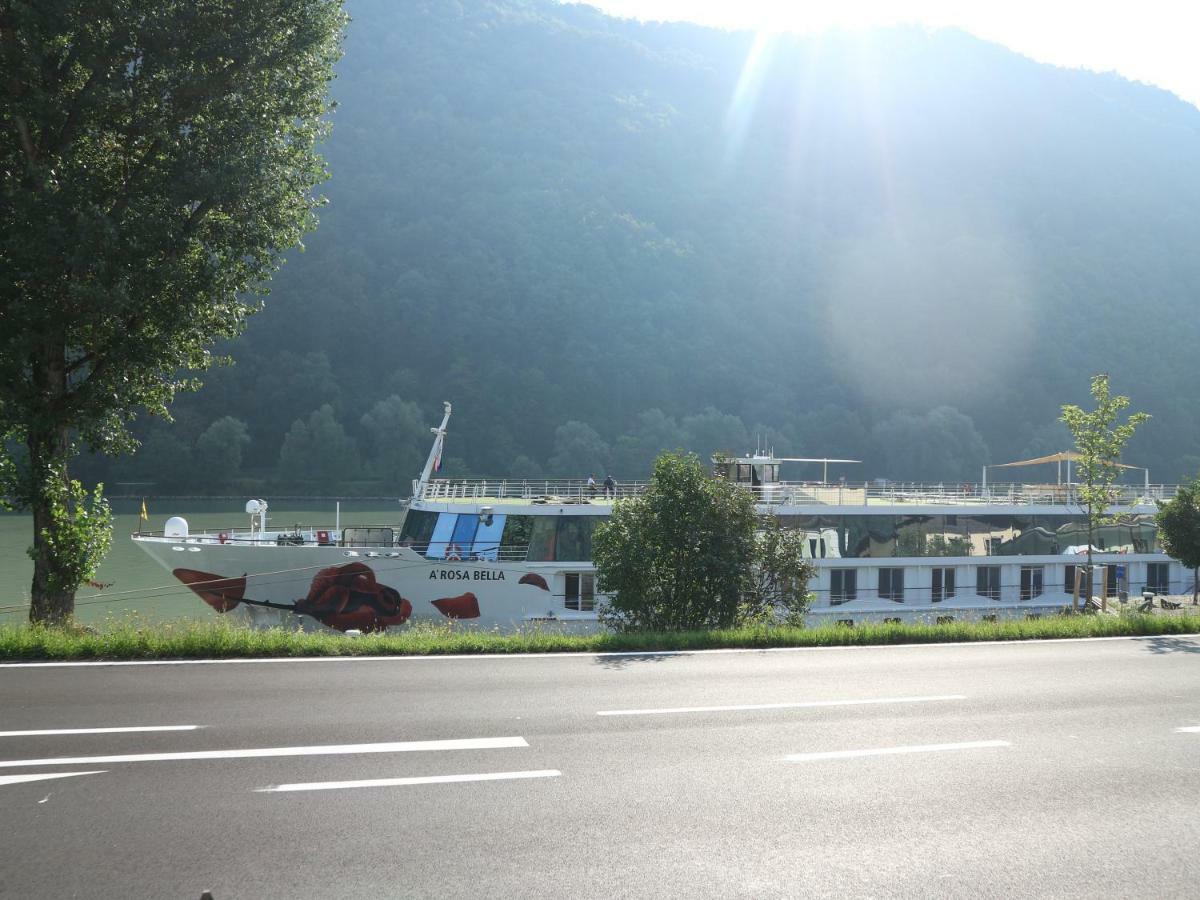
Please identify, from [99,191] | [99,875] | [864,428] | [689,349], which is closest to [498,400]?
[689,349]

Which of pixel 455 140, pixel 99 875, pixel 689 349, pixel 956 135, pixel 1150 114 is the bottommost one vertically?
pixel 99 875

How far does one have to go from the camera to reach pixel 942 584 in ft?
87.4

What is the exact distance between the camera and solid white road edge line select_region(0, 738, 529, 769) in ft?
20.1

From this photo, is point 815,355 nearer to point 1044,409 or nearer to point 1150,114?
point 1044,409

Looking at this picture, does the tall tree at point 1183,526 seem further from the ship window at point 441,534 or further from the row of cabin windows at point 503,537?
the ship window at point 441,534

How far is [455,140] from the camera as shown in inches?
5886

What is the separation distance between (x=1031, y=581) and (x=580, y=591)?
1383 centimetres

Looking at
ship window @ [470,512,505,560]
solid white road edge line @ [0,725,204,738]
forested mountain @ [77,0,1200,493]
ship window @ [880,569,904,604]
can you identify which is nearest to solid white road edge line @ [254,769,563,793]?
solid white road edge line @ [0,725,204,738]

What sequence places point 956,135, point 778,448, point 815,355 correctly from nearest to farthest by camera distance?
1. point 778,448
2. point 815,355
3. point 956,135

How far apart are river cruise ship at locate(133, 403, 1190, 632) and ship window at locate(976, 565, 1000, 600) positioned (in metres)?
0.04

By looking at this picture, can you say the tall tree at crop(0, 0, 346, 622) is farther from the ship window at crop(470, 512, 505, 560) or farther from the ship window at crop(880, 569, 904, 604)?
the ship window at crop(880, 569, 904, 604)

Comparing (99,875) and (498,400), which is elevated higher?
(498,400)

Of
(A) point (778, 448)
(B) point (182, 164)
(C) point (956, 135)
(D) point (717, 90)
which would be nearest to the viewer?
(B) point (182, 164)

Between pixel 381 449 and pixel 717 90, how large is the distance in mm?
130308
